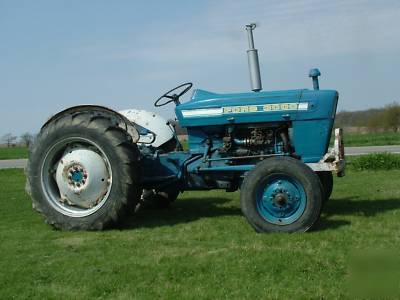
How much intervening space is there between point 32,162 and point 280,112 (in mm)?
3127

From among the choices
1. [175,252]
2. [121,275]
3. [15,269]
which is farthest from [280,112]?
[15,269]

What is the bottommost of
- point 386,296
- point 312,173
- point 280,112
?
point 386,296

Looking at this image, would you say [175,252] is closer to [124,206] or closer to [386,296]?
[124,206]

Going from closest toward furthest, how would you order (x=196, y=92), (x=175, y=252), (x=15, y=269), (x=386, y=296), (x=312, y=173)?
1. (x=386, y=296)
2. (x=15, y=269)
3. (x=175, y=252)
4. (x=312, y=173)
5. (x=196, y=92)

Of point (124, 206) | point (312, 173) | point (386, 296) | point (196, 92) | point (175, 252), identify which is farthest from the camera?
point (196, 92)

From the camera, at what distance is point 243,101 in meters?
6.91

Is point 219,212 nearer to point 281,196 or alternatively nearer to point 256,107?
point 256,107

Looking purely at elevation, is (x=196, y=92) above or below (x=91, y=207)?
above

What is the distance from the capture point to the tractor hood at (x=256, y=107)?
671 centimetres

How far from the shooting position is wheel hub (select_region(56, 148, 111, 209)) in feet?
22.4

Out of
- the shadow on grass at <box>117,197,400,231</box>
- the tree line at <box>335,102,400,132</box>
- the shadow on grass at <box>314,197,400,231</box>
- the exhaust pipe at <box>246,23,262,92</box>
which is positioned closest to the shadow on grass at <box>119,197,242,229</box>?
the shadow on grass at <box>117,197,400,231</box>

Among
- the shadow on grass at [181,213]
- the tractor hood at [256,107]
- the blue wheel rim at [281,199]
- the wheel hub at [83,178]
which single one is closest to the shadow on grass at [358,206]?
the blue wheel rim at [281,199]

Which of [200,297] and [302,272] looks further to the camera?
[302,272]

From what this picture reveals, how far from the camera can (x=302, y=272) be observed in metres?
4.52
